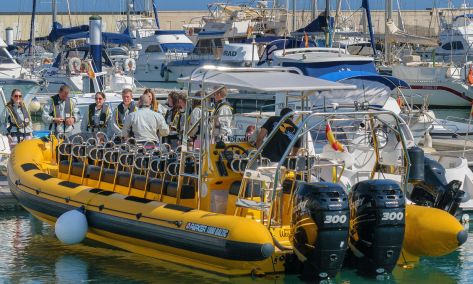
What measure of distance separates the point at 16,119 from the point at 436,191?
6.05 m

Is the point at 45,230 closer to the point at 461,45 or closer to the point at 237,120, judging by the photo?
the point at 237,120

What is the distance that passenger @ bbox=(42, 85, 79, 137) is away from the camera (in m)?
14.7

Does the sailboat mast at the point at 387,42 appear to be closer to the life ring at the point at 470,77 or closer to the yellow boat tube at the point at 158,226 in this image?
the life ring at the point at 470,77

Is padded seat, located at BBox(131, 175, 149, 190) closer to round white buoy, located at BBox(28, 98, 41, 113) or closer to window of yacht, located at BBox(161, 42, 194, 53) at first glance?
round white buoy, located at BBox(28, 98, 41, 113)

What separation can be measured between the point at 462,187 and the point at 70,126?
5.48 meters

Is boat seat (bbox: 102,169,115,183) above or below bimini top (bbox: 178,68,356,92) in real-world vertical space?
below

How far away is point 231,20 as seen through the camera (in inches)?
1598

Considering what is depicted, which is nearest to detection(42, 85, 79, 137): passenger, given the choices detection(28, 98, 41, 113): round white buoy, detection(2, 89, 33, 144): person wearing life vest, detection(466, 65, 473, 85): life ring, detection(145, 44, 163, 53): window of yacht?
detection(2, 89, 33, 144): person wearing life vest

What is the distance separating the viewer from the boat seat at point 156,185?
1097 centimetres

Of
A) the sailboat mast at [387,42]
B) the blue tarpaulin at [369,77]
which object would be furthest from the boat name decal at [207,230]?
the sailboat mast at [387,42]

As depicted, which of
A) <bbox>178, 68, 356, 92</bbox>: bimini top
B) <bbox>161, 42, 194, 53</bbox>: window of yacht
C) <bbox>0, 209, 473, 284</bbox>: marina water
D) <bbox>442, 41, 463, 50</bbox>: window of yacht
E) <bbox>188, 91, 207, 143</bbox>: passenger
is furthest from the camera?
<bbox>161, 42, 194, 53</bbox>: window of yacht

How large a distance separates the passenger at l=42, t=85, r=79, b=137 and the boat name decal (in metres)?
5.29

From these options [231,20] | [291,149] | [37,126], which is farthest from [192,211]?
[231,20]

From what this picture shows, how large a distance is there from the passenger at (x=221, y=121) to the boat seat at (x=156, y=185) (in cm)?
73
